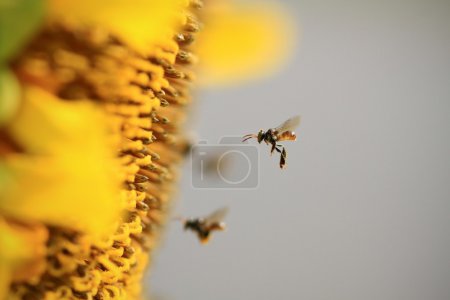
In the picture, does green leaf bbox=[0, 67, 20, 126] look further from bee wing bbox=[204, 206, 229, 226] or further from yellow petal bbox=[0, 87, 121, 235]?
bee wing bbox=[204, 206, 229, 226]

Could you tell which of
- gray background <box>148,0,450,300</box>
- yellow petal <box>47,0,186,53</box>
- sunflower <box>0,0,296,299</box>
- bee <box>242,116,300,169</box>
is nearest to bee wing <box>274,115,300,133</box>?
bee <box>242,116,300,169</box>

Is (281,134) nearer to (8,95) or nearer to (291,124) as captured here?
(291,124)

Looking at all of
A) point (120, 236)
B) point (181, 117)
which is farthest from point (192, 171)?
point (120, 236)

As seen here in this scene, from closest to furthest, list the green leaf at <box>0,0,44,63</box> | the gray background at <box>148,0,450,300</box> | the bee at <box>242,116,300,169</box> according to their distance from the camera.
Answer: the green leaf at <box>0,0,44,63</box>, the bee at <box>242,116,300,169</box>, the gray background at <box>148,0,450,300</box>

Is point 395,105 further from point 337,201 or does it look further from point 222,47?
point 222,47

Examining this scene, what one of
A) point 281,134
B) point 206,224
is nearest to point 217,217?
point 206,224

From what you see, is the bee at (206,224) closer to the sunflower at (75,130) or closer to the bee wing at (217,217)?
the bee wing at (217,217)
